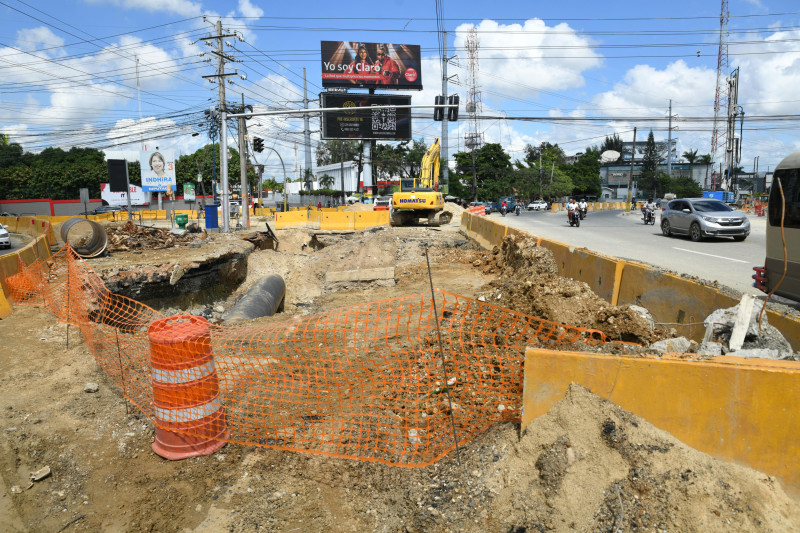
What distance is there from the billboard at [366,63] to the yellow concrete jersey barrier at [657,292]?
151ft

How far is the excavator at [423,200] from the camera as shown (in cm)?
2408

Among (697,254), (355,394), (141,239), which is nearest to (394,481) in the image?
(355,394)

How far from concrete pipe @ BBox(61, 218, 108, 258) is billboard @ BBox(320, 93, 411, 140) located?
98.1 ft

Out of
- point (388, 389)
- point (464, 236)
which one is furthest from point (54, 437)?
point (464, 236)

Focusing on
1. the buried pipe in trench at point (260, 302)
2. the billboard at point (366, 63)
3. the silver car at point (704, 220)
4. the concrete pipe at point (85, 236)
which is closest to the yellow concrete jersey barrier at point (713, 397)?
the buried pipe in trench at point (260, 302)

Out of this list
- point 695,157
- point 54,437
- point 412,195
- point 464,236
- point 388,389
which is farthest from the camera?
point 695,157

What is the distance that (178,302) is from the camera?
12.2 metres

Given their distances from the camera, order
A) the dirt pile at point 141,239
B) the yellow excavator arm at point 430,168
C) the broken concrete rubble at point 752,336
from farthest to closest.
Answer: the yellow excavator arm at point 430,168 < the dirt pile at point 141,239 < the broken concrete rubble at point 752,336

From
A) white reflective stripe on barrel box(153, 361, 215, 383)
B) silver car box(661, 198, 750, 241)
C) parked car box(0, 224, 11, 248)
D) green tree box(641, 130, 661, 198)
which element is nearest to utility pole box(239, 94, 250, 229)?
parked car box(0, 224, 11, 248)

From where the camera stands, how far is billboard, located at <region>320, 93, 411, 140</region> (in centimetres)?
4147

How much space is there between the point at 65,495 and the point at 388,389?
2.54 m

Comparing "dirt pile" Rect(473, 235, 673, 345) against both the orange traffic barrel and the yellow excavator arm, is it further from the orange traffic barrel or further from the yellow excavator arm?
the yellow excavator arm

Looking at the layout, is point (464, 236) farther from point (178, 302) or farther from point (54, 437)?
point (54, 437)

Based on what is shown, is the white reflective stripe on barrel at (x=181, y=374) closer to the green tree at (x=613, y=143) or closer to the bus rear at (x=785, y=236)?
the bus rear at (x=785, y=236)
